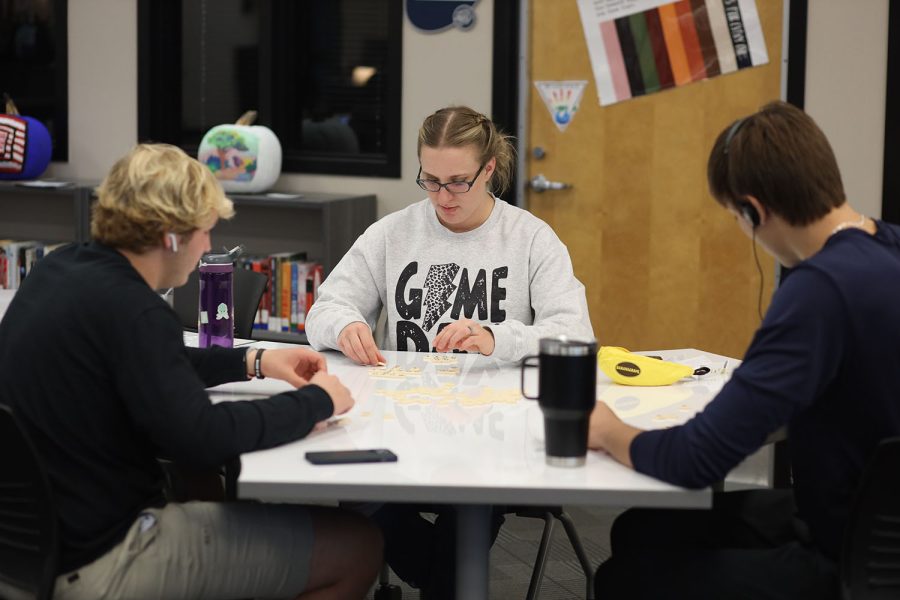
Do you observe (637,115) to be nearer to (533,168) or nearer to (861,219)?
(533,168)

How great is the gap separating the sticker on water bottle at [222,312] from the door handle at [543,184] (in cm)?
212

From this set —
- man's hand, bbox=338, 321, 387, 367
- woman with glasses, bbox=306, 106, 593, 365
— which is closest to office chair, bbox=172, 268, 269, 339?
woman with glasses, bbox=306, 106, 593, 365

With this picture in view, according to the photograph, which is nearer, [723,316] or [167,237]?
[167,237]

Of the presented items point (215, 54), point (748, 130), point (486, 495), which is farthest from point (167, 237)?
point (215, 54)

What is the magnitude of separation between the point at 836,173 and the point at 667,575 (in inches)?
27.7

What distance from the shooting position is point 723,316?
4414 mm

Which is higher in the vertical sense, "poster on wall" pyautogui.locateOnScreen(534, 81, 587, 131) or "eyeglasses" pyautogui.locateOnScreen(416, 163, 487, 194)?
"poster on wall" pyautogui.locateOnScreen(534, 81, 587, 131)

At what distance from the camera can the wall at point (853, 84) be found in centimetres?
416

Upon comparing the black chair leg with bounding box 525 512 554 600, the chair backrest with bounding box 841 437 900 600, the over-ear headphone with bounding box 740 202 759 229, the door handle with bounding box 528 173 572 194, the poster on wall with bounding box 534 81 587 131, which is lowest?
the black chair leg with bounding box 525 512 554 600

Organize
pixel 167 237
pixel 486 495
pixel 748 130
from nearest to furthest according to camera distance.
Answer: pixel 486 495 < pixel 748 130 < pixel 167 237

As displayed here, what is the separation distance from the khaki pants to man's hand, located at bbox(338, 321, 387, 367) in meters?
0.60

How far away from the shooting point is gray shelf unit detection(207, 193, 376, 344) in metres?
4.52

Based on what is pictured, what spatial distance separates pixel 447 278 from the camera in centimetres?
280

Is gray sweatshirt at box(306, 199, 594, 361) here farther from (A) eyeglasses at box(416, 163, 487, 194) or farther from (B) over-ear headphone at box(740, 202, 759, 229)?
(B) over-ear headphone at box(740, 202, 759, 229)
